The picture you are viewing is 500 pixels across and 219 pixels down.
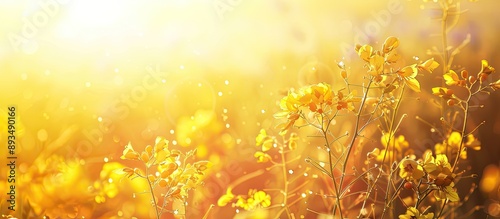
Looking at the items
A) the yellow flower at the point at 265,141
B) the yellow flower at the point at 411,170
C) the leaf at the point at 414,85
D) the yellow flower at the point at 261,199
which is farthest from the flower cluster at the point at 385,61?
the yellow flower at the point at 261,199

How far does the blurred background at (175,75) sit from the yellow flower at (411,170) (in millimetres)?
549

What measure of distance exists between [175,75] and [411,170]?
0.73 meters

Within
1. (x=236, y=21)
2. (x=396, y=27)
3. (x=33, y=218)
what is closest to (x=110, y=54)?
(x=236, y=21)

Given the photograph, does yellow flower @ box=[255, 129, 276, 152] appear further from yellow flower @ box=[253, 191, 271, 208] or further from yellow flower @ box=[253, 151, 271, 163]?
yellow flower @ box=[253, 191, 271, 208]

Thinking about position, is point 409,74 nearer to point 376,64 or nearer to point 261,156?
point 376,64

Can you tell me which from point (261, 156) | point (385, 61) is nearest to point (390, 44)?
point (385, 61)

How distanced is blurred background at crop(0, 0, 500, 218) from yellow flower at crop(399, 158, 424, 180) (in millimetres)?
549

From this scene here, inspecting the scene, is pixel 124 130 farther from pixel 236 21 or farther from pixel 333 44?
pixel 333 44

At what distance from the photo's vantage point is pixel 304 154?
132 cm

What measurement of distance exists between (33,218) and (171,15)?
2.03 ft

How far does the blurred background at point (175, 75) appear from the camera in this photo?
4.22 feet

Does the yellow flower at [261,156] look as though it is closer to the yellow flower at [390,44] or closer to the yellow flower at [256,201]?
the yellow flower at [256,201]

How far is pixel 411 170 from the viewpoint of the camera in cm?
77

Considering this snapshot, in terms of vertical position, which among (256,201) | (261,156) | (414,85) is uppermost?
(414,85)
